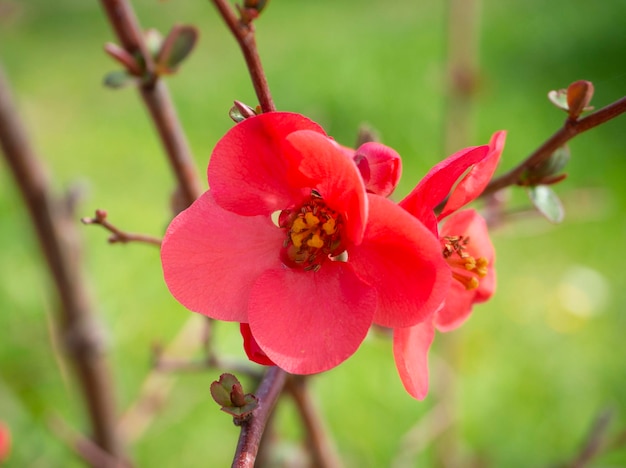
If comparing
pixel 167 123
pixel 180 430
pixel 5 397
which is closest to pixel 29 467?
pixel 5 397

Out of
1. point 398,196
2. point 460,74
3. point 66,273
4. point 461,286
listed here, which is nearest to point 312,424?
point 461,286

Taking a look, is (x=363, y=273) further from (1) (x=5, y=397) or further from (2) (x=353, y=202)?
(1) (x=5, y=397)

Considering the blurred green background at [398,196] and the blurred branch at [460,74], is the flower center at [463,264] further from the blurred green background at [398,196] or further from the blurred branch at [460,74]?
the blurred branch at [460,74]

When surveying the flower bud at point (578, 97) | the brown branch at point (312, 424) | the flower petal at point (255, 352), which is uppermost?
the flower bud at point (578, 97)

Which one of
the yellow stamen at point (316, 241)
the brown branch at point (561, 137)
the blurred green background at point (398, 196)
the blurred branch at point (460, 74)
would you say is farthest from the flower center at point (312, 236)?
the blurred branch at point (460, 74)

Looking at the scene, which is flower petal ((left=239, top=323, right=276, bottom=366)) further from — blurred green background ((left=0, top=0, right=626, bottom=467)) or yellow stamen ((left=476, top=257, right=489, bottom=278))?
blurred green background ((left=0, top=0, right=626, bottom=467))
